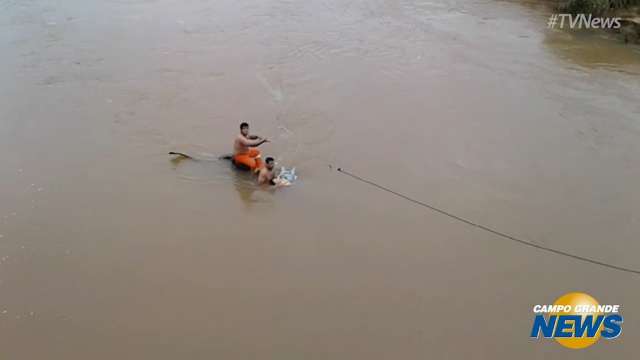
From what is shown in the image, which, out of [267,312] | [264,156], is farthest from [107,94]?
[267,312]

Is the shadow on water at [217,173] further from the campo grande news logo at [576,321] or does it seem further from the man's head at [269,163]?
the campo grande news logo at [576,321]

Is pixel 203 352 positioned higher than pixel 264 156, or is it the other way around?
pixel 264 156

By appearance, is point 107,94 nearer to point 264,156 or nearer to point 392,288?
point 264,156

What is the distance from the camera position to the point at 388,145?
934cm

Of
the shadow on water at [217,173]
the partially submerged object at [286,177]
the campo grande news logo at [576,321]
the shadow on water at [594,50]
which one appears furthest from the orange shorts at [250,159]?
the shadow on water at [594,50]

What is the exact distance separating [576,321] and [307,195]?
3720 millimetres

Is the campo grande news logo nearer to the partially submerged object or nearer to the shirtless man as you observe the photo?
the partially submerged object

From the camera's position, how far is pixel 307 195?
7.94 meters

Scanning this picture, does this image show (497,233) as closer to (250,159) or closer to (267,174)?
(267,174)

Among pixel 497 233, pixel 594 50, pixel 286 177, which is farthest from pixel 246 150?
pixel 594 50

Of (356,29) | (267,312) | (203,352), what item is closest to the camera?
(203,352)

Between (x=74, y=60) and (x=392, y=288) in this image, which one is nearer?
(x=392, y=288)

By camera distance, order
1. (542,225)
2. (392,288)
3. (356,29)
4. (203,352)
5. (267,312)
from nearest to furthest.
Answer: (203,352) → (267,312) → (392,288) → (542,225) → (356,29)

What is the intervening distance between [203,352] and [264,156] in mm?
3919
